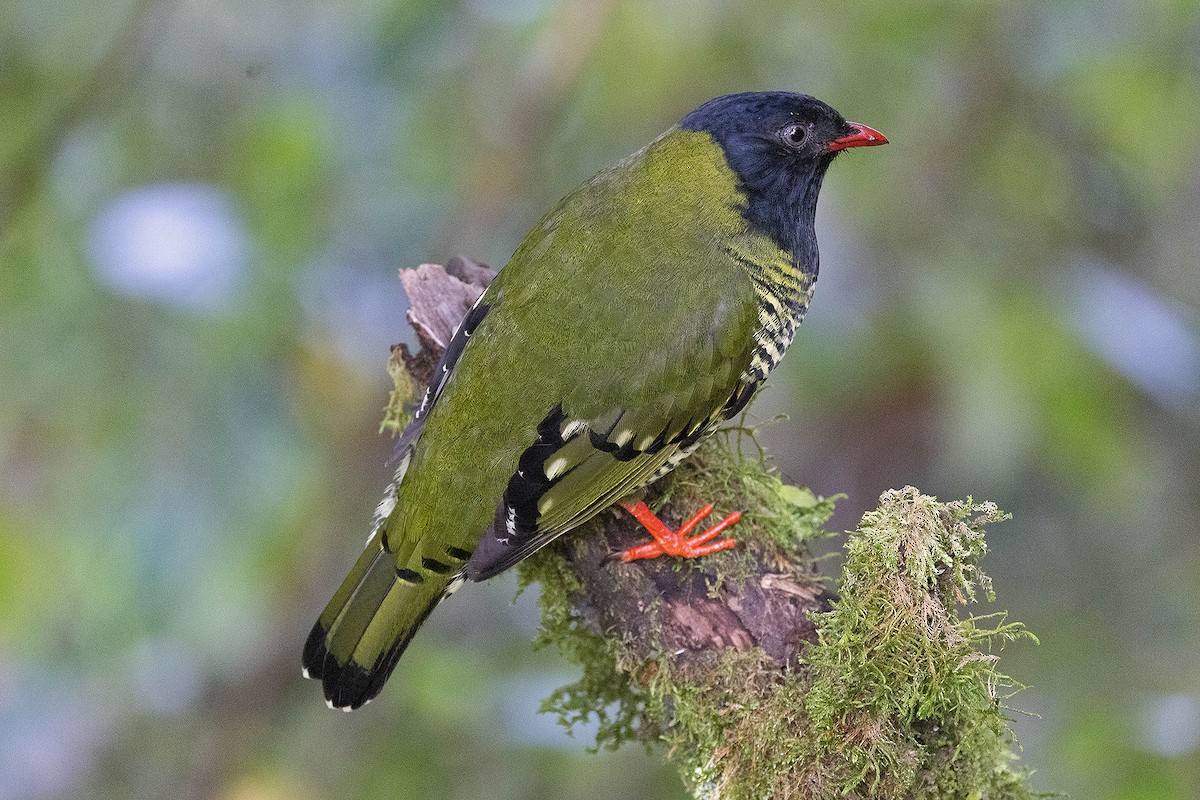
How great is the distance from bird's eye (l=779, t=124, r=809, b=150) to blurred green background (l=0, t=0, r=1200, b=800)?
812 mm

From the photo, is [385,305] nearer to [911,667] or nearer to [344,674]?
[344,674]

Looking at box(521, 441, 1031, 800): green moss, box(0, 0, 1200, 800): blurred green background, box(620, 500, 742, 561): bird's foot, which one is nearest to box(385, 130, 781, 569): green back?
box(620, 500, 742, 561): bird's foot

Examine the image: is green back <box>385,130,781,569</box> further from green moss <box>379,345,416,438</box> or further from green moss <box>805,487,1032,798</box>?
green moss <box>805,487,1032,798</box>

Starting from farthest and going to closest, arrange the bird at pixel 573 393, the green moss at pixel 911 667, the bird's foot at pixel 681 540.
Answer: the bird at pixel 573 393
the bird's foot at pixel 681 540
the green moss at pixel 911 667

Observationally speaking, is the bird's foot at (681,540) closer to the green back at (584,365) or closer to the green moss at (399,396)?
the green back at (584,365)

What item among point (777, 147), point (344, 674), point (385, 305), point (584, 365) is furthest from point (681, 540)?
point (385, 305)

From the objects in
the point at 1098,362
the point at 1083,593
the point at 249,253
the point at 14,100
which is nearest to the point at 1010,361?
the point at 1098,362

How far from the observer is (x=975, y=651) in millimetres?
2447

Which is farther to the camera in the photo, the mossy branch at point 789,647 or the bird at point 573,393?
the bird at point 573,393

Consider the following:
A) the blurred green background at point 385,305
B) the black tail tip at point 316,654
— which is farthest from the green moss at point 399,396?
the black tail tip at point 316,654

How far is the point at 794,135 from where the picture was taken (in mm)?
3453

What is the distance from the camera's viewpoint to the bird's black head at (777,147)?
3398 mm

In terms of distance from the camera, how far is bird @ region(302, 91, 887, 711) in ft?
9.73

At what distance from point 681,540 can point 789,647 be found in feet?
1.22
